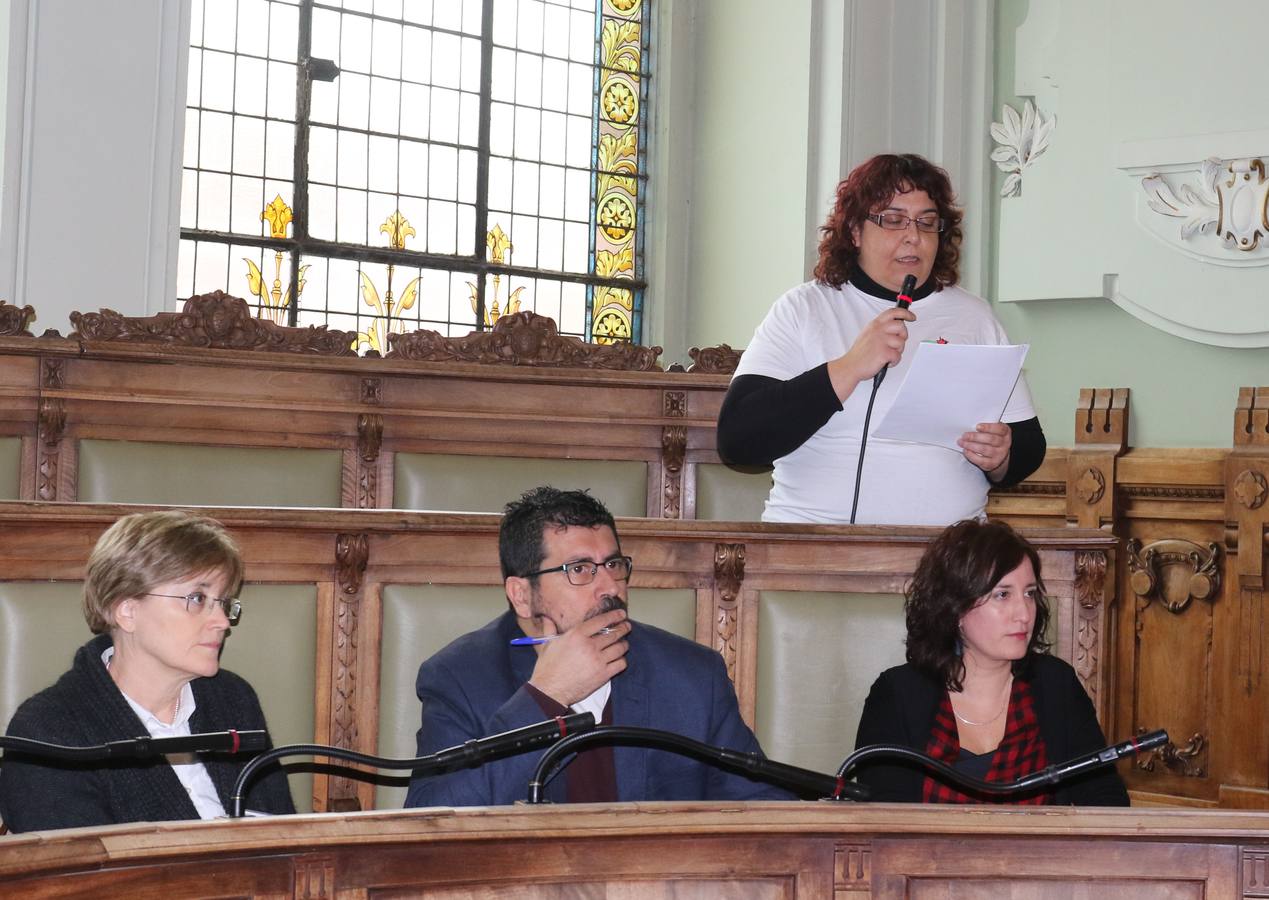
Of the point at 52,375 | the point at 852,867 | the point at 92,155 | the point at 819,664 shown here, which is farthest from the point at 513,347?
the point at 852,867

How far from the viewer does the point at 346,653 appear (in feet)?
9.88

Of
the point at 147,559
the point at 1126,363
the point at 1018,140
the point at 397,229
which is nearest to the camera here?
the point at 147,559

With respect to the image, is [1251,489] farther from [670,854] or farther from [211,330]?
[670,854]

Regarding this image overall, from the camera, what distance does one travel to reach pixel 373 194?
22.2 feet

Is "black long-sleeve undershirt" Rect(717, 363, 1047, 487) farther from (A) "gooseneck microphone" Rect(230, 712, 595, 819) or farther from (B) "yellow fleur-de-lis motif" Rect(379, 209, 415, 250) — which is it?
(B) "yellow fleur-de-lis motif" Rect(379, 209, 415, 250)

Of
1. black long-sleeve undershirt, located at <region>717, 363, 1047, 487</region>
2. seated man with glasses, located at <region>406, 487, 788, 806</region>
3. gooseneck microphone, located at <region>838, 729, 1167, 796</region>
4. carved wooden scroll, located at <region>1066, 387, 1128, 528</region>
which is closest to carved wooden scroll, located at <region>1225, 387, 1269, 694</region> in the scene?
carved wooden scroll, located at <region>1066, 387, 1128, 528</region>

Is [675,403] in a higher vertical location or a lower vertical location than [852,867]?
higher

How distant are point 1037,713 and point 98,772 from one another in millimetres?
1627

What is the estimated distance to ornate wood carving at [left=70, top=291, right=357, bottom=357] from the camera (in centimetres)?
443

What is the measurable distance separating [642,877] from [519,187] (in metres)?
5.76

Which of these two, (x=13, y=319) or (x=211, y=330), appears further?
(x=211, y=330)

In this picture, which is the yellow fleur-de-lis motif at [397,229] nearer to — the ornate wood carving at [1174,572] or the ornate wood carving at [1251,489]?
the ornate wood carving at [1174,572]

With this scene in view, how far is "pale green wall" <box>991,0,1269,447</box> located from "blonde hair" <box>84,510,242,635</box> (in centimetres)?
412

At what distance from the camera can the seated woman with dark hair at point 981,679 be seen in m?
2.81
